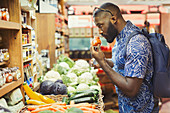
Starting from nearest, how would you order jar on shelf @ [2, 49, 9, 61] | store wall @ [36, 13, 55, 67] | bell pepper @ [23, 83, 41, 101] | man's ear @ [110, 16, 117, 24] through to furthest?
man's ear @ [110, 16, 117, 24], jar on shelf @ [2, 49, 9, 61], bell pepper @ [23, 83, 41, 101], store wall @ [36, 13, 55, 67]

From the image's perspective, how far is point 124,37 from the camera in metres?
1.77

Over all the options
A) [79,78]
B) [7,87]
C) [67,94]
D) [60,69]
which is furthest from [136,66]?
[60,69]

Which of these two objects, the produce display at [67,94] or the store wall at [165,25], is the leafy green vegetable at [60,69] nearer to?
the produce display at [67,94]

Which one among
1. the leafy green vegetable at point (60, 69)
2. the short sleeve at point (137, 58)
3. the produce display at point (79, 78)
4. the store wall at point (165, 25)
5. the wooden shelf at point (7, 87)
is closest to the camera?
the short sleeve at point (137, 58)

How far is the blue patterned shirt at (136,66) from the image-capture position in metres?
1.55

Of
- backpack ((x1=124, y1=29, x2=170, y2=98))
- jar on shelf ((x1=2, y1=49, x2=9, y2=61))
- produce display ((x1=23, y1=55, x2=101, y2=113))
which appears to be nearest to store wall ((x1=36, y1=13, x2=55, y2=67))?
produce display ((x1=23, y1=55, x2=101, y2=113))

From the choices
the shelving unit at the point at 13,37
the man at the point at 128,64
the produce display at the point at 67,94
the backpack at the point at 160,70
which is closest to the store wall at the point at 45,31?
the produce display at the point at 67,94

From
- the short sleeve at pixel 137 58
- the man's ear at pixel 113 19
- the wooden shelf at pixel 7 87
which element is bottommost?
the wooden shelf at pixel 7 87

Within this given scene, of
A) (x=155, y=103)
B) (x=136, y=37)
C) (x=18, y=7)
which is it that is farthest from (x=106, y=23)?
(x=18, y=7)

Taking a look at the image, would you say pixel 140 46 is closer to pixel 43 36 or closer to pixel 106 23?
pixel 106 23

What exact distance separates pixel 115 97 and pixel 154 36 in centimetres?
457

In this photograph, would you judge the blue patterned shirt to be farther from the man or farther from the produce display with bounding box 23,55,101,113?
the produce display with bounding box 23,55,101,113

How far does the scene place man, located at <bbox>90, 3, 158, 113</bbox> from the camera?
5.11 feet

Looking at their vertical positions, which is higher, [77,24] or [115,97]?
[77,24]
